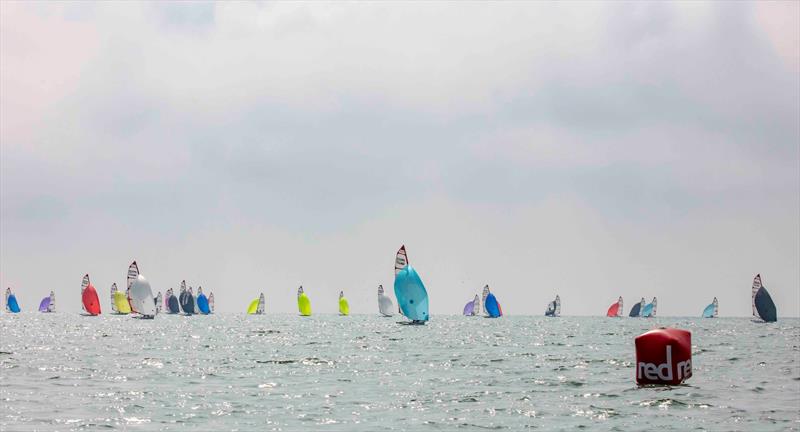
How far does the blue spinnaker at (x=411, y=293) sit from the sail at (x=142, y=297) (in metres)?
37.8

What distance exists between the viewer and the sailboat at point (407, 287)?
87500 millimetres

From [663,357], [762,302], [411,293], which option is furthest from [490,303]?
[663,357]

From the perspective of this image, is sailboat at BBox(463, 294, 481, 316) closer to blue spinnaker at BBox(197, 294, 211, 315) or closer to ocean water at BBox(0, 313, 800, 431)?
blue spinnaker at BBox(197, 294, 211, 315)

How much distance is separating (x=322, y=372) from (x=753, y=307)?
364ft

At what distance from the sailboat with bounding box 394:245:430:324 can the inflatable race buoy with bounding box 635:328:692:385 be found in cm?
5474

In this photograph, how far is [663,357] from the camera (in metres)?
32.4

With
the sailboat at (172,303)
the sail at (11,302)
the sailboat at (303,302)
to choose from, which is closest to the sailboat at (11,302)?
the sail at (11,302)

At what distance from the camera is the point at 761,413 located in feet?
91.6

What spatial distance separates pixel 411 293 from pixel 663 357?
189 ft

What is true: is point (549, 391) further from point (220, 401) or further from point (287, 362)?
point (287, 362)

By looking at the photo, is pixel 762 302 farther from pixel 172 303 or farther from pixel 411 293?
pixel 172 303

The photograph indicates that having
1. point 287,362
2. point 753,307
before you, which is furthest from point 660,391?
point 753,307

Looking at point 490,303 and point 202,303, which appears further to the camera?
point 202,303

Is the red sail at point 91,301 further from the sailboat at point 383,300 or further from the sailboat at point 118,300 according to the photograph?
the sailboat at point 383,300
